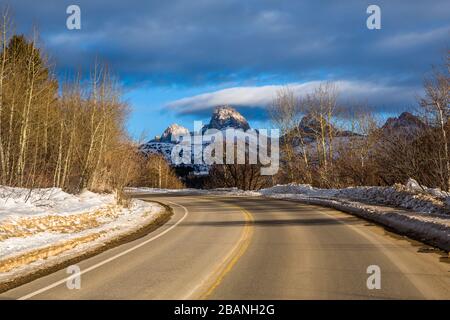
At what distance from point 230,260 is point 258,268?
46.6 inches

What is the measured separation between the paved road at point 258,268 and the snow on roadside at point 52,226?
127 cm

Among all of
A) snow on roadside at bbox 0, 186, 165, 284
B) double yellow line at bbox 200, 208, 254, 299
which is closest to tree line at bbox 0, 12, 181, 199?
snow on roadside at bbox 0, 186, 165, 284

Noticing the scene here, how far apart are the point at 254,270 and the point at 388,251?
4.07 meters

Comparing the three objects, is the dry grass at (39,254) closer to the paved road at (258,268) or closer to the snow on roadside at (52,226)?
the snow on roadside at (52,226)

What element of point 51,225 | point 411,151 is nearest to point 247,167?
point 411,151

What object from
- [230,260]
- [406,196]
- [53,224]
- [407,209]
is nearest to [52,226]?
[53,224]

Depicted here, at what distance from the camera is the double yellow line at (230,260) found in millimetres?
8117

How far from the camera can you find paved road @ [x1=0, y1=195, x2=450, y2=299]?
774 centimetres

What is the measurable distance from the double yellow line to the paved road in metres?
0.02

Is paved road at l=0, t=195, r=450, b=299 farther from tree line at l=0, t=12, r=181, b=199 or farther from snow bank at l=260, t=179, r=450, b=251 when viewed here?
tree line at l=0, t=12, r=181, b=199

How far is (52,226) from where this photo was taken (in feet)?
51.1

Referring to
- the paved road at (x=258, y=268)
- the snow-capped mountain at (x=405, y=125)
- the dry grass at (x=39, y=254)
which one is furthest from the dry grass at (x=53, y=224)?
the snow-capped mountain at (x=405, y=125)

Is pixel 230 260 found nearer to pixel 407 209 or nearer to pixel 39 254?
pixel 39 254
